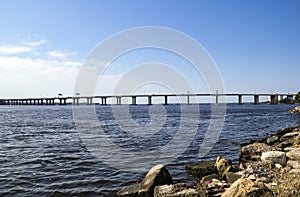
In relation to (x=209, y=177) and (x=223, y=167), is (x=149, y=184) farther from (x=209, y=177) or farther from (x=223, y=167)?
(x=223, y=167)

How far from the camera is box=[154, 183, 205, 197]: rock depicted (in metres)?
9.97

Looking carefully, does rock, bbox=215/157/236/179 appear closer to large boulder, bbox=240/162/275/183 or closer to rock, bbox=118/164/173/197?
large boulder, bbox=240/162/275/183

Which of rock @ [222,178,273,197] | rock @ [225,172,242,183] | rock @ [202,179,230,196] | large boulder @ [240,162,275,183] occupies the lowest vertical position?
rock @ [202,179,230,196]

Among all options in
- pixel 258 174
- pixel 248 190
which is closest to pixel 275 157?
pixel 258 174

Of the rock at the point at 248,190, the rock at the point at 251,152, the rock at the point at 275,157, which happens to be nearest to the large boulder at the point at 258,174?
the rock at the point at 248,190

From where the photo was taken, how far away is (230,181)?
1149cm

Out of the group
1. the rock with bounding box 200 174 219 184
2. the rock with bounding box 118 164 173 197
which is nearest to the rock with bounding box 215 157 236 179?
the rock with bounding box 200 174 219 184

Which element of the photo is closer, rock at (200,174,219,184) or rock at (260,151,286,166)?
rock at (200,174,219,184)

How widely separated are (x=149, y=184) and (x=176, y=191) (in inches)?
60.4

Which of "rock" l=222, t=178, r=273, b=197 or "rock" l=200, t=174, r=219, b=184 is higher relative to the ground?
"rock" l=222, t=178, r=273, b=197

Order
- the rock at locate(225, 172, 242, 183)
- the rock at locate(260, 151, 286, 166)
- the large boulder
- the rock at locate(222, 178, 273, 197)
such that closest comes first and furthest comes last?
the rock at locate(222, 178, 273, 197) < the large boulder < the rock at locate(225, 172, 242, 183) < the rock at locate(260, 151, 286, 166)

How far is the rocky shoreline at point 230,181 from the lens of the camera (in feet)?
27.8

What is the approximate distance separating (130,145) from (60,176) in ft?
36.0

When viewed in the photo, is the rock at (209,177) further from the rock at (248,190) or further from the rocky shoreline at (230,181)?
the rock at (248,190)
